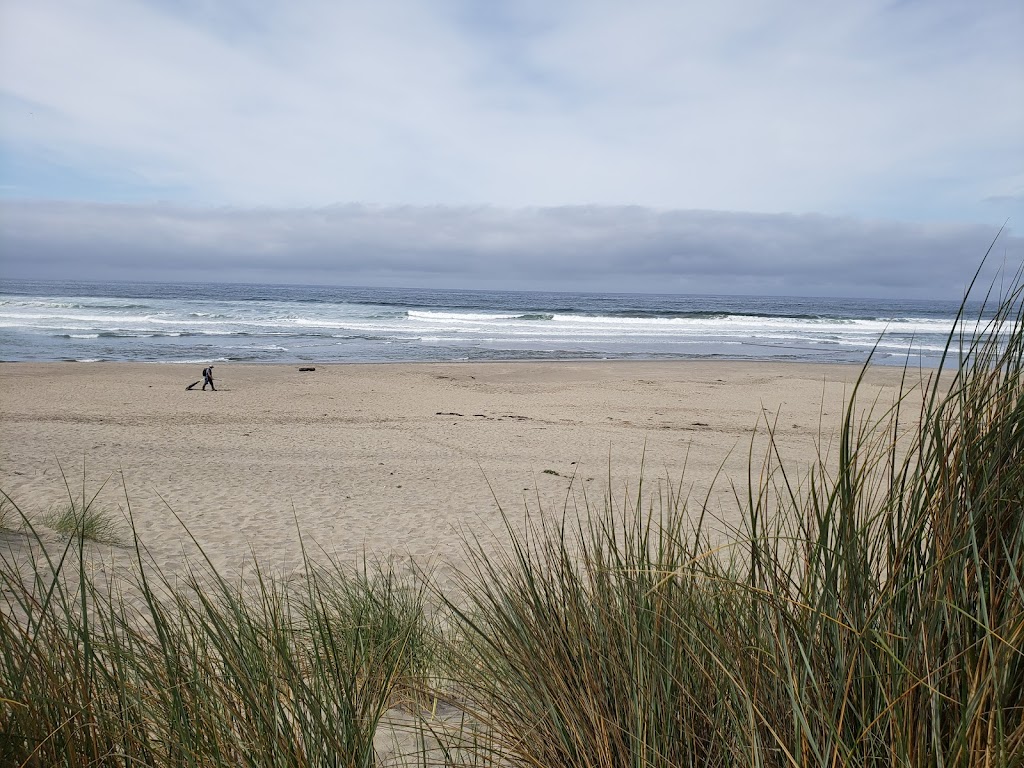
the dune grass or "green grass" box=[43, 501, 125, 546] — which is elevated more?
the dune grass

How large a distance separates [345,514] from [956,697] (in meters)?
6.68

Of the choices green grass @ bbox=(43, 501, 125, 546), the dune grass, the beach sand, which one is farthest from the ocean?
the dune grass

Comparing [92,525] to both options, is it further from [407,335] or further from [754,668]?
[407,335]

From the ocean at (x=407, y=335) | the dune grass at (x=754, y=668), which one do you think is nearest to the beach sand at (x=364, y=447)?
the dune grass at (x=754, y=668)

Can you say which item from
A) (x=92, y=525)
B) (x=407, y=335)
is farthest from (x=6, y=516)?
(x=407, y=335)

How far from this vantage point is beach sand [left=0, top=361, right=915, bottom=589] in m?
6.97

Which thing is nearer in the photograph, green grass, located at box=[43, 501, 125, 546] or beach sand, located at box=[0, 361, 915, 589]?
green grass, located at box=[43, 501, 125, 546]

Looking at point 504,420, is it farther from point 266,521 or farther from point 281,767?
point 281,767

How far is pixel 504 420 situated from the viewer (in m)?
13.7

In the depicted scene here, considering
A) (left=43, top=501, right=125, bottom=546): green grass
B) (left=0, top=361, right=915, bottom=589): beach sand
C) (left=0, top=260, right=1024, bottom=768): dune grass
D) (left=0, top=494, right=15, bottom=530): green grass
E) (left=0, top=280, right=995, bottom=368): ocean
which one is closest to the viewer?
(left=0, top=260, right=1024, bottom=768): dune grass

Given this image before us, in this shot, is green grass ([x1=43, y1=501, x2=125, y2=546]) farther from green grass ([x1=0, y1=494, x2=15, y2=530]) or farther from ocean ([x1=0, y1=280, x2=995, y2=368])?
ocean ([x1=0, y1=280, x2=995, y2=368])

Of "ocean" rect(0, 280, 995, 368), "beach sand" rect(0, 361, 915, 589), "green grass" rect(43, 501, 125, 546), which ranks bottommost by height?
"beach sand" rect(0, 361, 915, 589)

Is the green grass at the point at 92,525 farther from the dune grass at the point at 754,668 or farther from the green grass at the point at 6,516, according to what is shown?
the dune grass at the point at 754,668

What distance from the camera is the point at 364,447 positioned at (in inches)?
436
